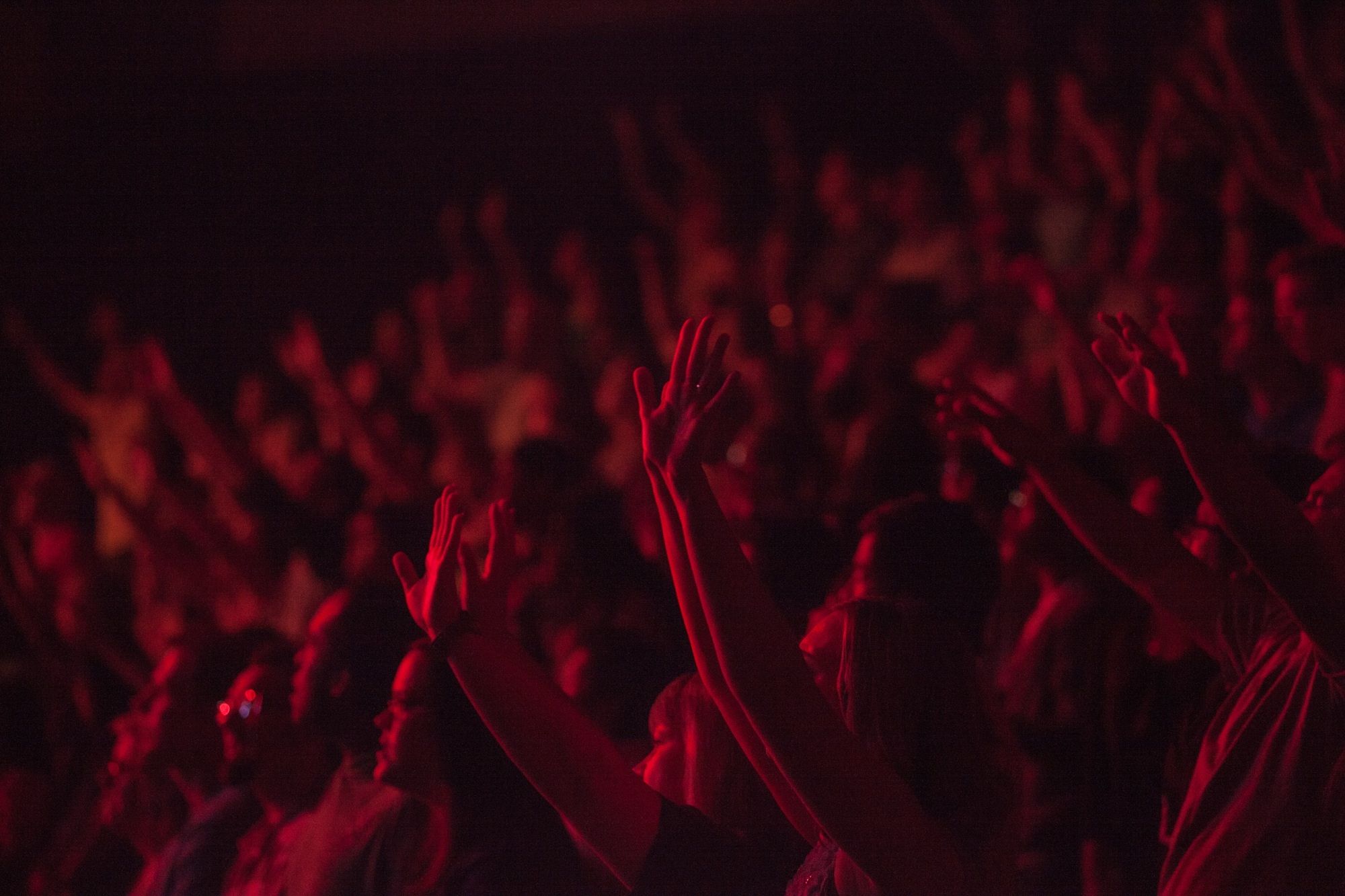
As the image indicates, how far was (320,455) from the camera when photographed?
16.0 feet

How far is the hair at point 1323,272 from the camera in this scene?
2.50 metres

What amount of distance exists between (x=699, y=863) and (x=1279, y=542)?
819 mm

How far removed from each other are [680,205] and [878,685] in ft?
19.6

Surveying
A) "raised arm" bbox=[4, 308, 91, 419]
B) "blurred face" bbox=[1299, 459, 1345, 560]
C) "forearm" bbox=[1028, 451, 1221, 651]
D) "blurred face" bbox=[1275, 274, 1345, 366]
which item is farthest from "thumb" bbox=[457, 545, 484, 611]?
"raised arm" bbox=[4, 308, 91, 419]

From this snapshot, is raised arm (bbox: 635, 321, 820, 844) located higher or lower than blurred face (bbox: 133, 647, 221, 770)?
lower

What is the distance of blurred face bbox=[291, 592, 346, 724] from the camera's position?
2.34 meters

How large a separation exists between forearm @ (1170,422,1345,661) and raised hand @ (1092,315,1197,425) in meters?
0.08

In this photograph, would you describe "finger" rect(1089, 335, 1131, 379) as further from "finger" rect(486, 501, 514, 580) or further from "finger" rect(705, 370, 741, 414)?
"finger" rect(486, 501, 514, 580)

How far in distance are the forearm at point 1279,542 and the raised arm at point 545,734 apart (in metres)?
0.80

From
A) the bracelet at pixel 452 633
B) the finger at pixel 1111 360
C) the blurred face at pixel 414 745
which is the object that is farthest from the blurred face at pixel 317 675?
the finger at pixel 1111 360

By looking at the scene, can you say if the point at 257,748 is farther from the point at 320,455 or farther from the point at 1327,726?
the point at 320,455

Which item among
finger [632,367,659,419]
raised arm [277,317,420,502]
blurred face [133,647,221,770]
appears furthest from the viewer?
raised arm [277,317,420,502]

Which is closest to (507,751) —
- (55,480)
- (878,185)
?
(55,480)

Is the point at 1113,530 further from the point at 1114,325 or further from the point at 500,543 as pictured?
the point at 500,543
